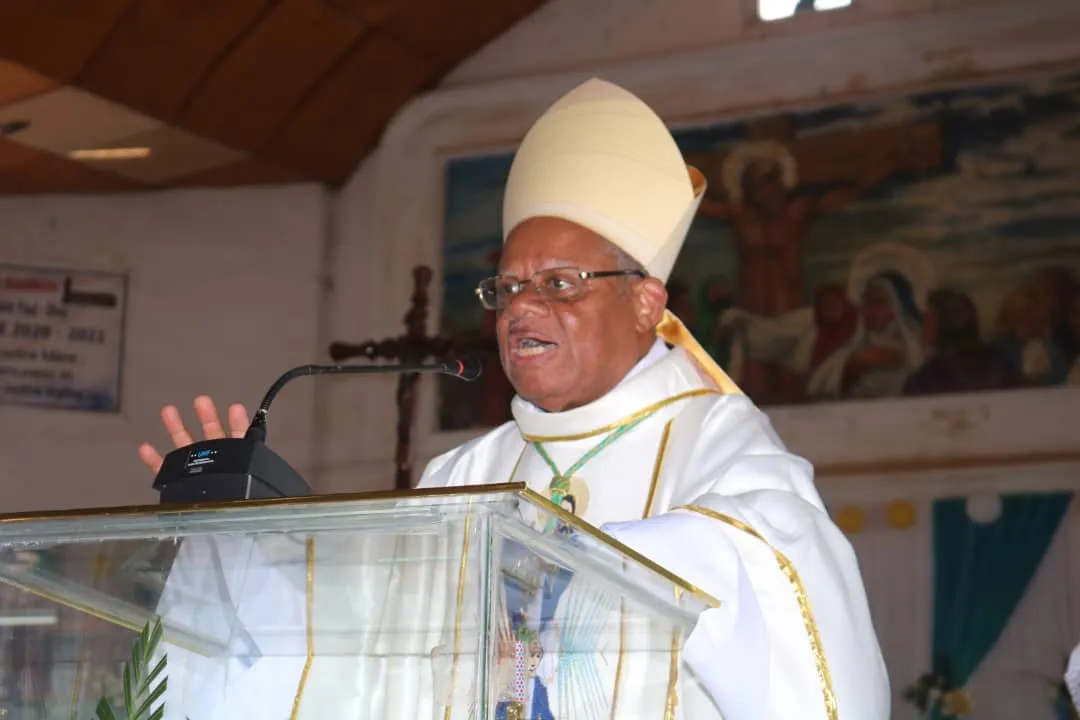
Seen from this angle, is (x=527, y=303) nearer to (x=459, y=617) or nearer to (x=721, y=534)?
(x=721, y=534)

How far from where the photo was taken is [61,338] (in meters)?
8.53

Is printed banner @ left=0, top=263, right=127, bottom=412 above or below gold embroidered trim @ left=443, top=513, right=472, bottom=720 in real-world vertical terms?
above

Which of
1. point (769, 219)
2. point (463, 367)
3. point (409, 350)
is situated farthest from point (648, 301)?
point (769, 219)

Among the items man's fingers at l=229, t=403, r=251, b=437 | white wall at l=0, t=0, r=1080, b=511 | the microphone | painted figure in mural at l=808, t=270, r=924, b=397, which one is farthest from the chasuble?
white wall at l=0, t=0, r=1080, b=511

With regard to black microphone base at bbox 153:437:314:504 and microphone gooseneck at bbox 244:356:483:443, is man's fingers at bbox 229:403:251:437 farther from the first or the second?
black microphone base at bbox 153:437:314:504

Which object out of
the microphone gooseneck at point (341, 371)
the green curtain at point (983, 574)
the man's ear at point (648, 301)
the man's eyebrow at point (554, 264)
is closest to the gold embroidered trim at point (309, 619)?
the microphone gooseneck at point (341, 371)

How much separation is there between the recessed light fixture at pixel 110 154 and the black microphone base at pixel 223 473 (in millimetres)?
6397

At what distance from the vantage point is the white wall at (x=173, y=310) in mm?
8320

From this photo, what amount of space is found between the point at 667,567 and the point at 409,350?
6.10 m

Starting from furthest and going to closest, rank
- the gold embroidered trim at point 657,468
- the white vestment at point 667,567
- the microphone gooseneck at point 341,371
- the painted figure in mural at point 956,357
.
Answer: the painted figure in mural at point 956,357 → the gold embroidered trim at point 657,468 → the microphone gooseneck at point 341,371 → the white vestment at point 667,567

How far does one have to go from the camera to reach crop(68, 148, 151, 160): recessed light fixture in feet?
27.2

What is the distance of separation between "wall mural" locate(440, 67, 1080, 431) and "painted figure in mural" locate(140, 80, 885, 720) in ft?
14.5

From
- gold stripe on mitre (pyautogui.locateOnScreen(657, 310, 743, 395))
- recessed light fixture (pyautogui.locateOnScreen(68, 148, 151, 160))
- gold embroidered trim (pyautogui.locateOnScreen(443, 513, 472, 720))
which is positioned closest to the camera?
gold embroidered trim (pyautogui.locateOnScreen(443, 513, 472, 720))

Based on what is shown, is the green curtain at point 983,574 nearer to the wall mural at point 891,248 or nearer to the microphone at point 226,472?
the wall mural at point 891,248
